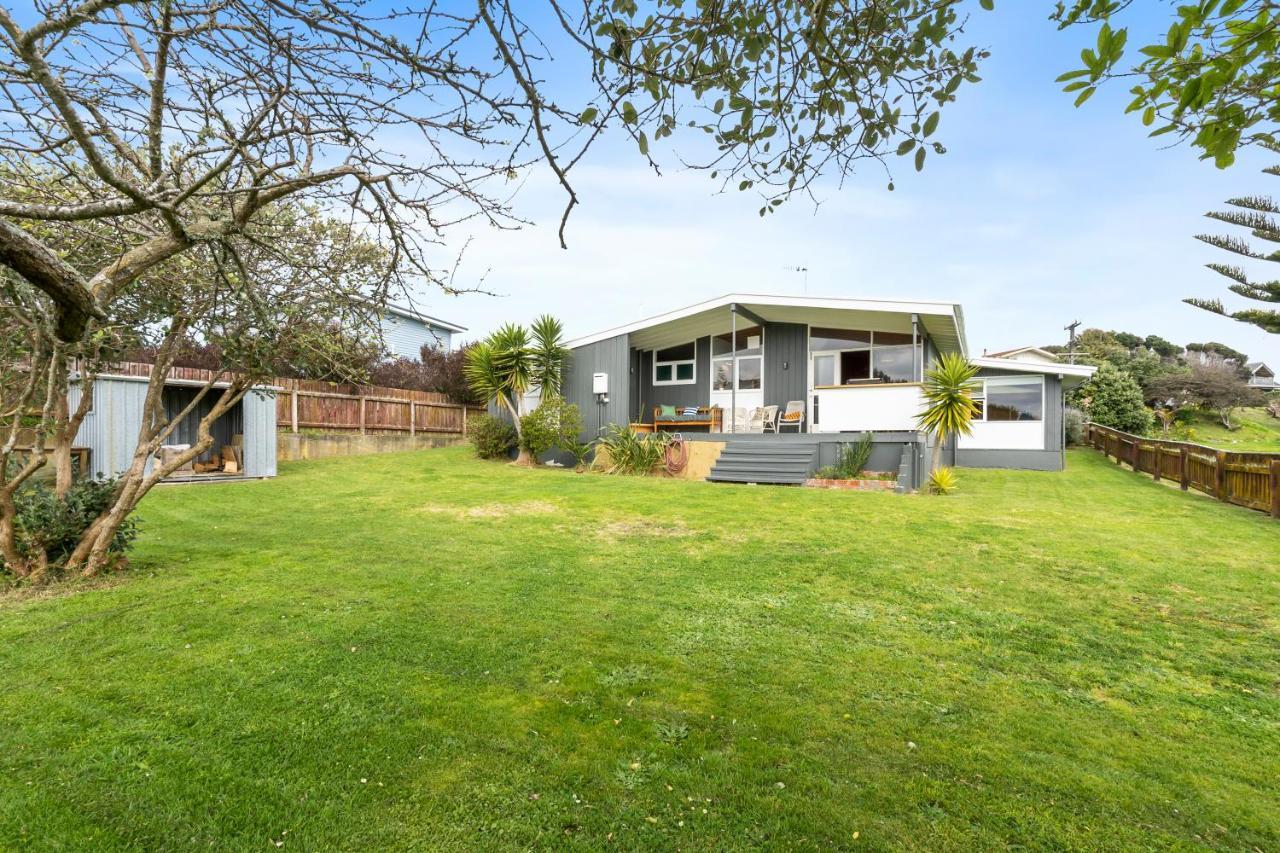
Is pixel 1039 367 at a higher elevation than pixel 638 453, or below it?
higher

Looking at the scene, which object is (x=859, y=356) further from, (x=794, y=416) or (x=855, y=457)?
(x=855, y=457)

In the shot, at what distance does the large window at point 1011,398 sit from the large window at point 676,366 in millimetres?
8145

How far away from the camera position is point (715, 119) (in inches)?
120

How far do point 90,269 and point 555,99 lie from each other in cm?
440

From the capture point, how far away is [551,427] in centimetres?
1606

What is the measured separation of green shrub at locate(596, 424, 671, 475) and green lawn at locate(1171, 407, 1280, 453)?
2671 centimetres

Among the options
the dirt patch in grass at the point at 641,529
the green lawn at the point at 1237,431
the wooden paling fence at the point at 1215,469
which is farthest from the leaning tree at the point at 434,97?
the green lawn at the point at 1237,431

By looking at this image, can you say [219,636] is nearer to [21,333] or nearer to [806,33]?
[21,333]

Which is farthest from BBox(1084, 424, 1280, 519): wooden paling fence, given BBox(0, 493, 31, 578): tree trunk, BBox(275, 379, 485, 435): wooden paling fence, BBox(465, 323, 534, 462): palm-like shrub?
BBox(275, 379, 485, 435): wooden paling fence

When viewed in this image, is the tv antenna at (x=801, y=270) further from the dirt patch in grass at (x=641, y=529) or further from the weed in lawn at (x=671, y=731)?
the weed in lawn at (x=671, y=731)

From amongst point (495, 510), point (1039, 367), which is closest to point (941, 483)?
point (1039, 367)

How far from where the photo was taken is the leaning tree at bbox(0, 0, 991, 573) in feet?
7.98

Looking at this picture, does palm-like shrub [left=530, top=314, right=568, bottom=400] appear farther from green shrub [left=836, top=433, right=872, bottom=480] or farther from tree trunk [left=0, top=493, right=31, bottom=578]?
tree trunk [left=0, top=493, right=31, bottom=578]

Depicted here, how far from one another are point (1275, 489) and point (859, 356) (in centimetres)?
858
